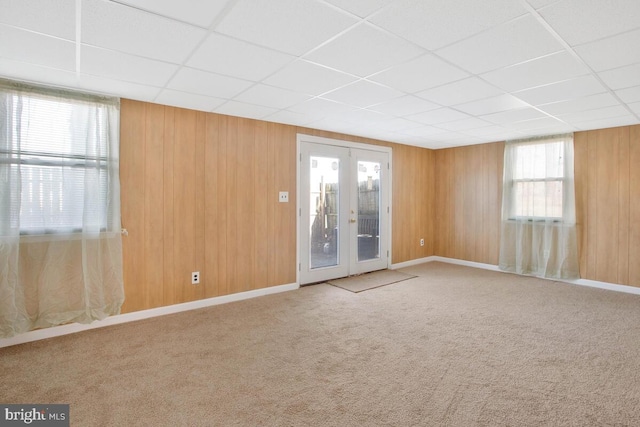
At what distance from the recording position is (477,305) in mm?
4016


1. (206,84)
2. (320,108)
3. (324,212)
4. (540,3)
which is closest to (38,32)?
(206,84)

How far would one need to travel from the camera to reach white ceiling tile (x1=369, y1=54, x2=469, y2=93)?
8.29 feet

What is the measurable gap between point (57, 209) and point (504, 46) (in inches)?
160

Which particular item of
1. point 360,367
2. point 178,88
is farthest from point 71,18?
point 360,367

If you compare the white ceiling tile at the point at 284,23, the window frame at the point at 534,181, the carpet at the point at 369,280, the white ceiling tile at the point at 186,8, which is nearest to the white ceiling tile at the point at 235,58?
the white ceiling tile at the point at 284,23

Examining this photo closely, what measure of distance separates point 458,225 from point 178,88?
5651 mm

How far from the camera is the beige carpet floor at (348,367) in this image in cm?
200

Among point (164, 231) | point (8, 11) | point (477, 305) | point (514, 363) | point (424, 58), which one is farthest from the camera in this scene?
point (477, 305)

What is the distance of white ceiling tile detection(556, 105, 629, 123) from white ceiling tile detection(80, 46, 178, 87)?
4578 mm

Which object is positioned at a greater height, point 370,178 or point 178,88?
point 178,88

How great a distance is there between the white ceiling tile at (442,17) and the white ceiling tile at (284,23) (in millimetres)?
267

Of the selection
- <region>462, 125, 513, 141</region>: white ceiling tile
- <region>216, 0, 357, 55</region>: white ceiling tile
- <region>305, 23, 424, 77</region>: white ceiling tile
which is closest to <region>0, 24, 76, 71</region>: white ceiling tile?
<region>216, 0, 357, 55</region>: white ceiling tile

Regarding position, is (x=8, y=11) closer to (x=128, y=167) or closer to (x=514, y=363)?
(x=128, y=167)

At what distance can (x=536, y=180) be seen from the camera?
5.31 metres
